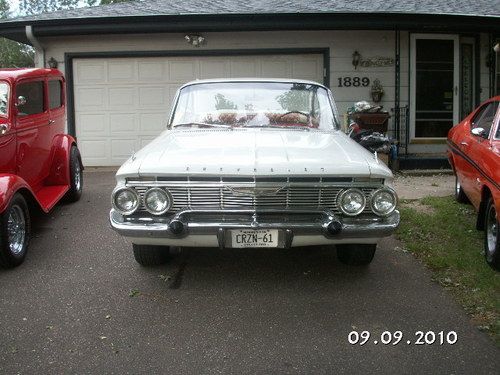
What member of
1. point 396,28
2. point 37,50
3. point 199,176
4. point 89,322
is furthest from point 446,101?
point 89,322

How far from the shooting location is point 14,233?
16.9 feet

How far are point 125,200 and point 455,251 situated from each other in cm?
315

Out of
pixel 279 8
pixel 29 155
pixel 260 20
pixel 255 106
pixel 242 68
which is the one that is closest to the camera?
pixel 255 106

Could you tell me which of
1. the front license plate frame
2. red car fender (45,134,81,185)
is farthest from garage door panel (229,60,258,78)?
the front license plate frame

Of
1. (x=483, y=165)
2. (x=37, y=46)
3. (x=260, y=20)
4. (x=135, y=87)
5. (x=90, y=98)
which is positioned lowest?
(x=483, y=165)

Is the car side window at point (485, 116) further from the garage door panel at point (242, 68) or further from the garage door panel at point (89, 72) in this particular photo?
the garage door panel at point (89, 72)

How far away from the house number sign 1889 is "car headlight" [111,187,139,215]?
7736 millimetres

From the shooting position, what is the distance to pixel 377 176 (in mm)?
4113

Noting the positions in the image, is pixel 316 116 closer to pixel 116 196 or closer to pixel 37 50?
pixel 116 196

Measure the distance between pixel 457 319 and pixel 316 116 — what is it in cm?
238

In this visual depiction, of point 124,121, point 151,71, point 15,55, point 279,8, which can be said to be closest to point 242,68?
point 279,8

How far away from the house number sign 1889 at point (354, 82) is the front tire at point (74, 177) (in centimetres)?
548

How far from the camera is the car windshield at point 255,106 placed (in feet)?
17.8

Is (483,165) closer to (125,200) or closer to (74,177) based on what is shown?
(125,200)
